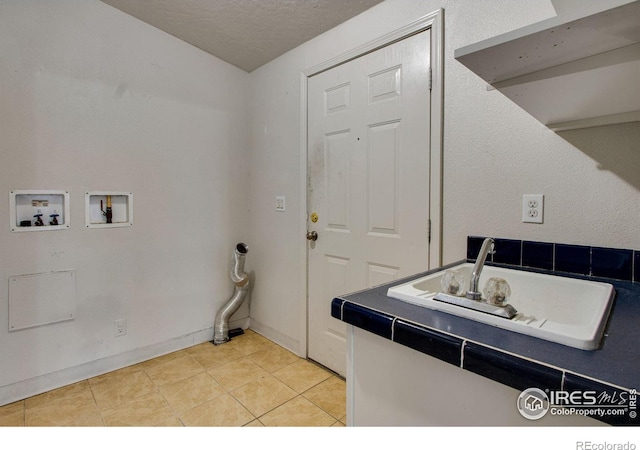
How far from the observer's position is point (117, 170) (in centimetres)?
215

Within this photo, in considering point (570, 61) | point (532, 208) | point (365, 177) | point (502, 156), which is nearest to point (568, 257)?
point (532, 208)

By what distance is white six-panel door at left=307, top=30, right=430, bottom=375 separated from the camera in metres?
1.70

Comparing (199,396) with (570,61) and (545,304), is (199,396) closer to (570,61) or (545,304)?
(545,304)

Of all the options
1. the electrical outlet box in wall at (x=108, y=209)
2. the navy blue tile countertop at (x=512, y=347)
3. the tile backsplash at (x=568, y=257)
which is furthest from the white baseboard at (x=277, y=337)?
the navy blue tile countertop at (x=512, y=347)

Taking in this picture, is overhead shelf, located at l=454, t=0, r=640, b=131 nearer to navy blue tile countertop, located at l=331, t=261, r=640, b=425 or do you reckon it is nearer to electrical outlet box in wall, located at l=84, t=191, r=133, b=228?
navy blue tile countertop, located at l=331, t=261, r=640, b=425

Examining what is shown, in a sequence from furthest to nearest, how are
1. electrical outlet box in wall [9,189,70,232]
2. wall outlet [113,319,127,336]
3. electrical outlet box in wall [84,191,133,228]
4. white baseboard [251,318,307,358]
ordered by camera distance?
white baseboard [251,318,307,358]
wall outlet [113,319,127,336]
electrical outlet box in wall [84,191,133,228]
electrical outlet box in wall [9,189,70,232]

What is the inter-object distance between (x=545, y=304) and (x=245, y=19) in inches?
87.4

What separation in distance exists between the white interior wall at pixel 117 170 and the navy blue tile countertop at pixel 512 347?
6.21ft

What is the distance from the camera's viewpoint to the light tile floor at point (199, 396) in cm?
170

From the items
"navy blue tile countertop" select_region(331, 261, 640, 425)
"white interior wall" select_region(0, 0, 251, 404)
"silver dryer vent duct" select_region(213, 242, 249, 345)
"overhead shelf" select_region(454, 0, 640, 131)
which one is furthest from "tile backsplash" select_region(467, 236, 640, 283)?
"white interior wall" select_region(0, 0, 251, 404)

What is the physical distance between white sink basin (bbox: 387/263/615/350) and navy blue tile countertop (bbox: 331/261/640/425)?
19mm

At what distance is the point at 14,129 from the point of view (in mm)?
1799
